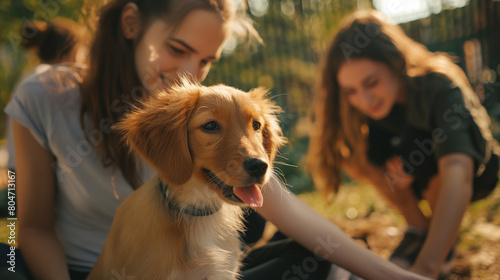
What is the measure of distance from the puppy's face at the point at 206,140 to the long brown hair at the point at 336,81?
6.41 ft

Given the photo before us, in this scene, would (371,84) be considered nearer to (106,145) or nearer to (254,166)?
(254,166)

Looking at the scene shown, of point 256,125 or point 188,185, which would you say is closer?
point 188,185

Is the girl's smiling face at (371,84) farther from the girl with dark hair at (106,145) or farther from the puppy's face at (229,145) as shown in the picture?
the puppy's face at (229,145)

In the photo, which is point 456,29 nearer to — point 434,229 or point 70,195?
point 434,229

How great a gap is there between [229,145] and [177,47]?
34.6 inches

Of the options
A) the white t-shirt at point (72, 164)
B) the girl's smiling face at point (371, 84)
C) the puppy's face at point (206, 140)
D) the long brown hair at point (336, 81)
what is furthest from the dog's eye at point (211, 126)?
the long brown hair at point (336, 81)

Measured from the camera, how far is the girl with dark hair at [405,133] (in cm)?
260

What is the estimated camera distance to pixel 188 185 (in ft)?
5.54

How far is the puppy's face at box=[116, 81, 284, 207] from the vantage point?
1.51 m

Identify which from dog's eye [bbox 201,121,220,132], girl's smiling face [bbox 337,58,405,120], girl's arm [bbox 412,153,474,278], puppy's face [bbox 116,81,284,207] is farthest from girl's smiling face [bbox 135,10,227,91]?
girl's arm [bbox 412,153,474,278]

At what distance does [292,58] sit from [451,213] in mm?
6179

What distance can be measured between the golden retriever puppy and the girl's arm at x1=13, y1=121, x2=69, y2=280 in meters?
0.36

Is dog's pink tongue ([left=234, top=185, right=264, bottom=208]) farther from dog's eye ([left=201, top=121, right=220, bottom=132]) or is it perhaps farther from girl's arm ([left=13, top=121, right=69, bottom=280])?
girl's arm ([left=13, top=121, right=69, bottom=280])

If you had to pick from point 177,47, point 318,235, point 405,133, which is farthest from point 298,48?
point 318,235
